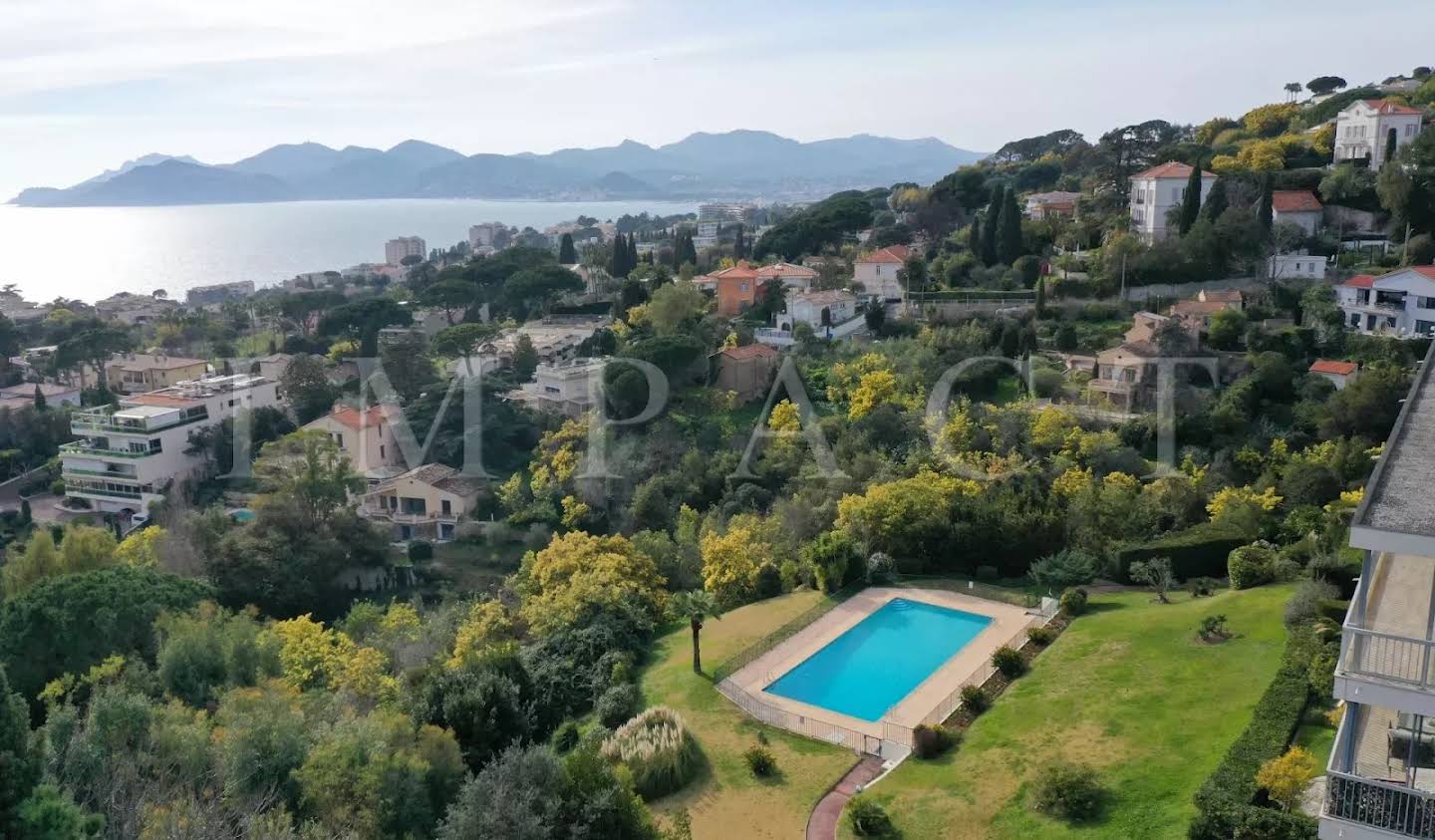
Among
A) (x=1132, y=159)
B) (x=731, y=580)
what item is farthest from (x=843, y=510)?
(x=1132, y=159)

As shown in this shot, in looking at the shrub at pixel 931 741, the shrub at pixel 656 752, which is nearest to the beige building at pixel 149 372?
the shrub at pixel 656 752

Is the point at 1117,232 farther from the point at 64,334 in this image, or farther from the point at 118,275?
the point at 118,275

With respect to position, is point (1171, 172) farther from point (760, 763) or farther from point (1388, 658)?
point (1388, 658)

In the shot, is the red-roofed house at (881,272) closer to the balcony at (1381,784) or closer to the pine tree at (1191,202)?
the pine tree at (1191,202)

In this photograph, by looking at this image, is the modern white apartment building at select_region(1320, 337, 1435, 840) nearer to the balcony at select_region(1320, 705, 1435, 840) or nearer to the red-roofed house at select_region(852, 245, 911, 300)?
the balcony at select_region(1320, 705, 1435, 840)

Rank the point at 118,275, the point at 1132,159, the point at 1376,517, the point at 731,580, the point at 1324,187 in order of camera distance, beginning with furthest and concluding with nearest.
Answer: the point at 118,275
the point at 1132,159
the point at 1324,187
the point at 731,580
the point at 1376,517

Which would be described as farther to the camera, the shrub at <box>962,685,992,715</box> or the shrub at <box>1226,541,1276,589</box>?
the shrub at <box>1226,541,1276,589</box>

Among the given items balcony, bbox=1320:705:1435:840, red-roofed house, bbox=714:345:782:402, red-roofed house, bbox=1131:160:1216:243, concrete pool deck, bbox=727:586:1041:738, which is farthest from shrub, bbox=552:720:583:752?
red-roofed house, bbox=1131:160:1216:243
